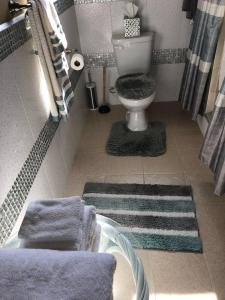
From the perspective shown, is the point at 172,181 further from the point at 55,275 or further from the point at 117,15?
the point at 117,15

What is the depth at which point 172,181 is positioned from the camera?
6.44 ft

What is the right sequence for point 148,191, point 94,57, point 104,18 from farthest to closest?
point 94,57 < point 104,18 < point 148,191

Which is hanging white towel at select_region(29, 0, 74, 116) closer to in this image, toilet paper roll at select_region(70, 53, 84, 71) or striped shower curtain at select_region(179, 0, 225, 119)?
toilet paper roll at select_region(70, 53, 84, 71)

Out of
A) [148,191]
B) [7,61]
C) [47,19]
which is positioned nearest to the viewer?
[7,61]

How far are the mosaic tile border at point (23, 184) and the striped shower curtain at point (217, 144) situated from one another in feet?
3.48

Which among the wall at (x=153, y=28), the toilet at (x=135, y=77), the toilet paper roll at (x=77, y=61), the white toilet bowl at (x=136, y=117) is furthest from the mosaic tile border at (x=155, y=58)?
the toilet paper roll at (x=77, y=61)

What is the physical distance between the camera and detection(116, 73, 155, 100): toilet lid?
222cm

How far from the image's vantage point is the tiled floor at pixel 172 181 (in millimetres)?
1312

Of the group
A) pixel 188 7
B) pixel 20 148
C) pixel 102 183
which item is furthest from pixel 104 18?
pixel 20 148

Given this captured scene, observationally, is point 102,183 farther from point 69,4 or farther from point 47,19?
point 69,4

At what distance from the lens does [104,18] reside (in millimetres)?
2523

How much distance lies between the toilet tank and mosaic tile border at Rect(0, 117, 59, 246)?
3.79ft

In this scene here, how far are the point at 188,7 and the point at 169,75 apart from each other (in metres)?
0.74

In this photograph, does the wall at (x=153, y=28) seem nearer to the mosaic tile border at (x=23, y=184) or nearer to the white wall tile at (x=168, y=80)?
the white wall tile at (x=168, y=80)
